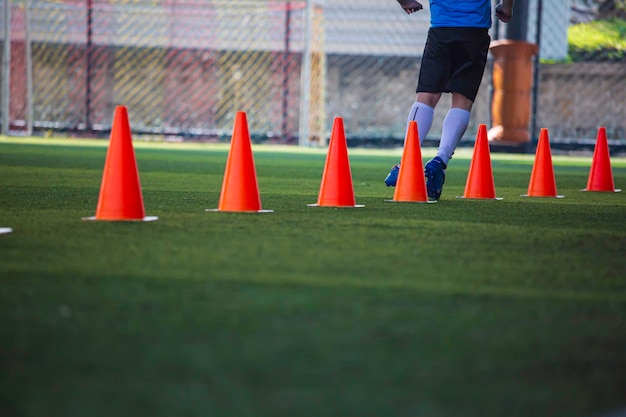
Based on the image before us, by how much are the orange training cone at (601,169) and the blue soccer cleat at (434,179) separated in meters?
1.89

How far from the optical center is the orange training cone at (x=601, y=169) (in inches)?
324

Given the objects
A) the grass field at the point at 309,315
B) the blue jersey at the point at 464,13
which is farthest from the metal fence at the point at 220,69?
the grass field at the point at 309,315

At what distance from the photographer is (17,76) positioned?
18.2m

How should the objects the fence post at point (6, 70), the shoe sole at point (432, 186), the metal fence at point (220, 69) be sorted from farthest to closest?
the metal fence at point (220, 69) < the fence post at point (6, 70) < the shoe sole at point (432, 186)

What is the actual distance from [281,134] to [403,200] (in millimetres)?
11220

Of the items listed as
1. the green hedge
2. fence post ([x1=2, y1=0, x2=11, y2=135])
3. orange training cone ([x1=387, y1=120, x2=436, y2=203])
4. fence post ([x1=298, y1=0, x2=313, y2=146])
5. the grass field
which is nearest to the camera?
the grass field

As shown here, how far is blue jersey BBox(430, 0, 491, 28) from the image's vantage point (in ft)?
23.9

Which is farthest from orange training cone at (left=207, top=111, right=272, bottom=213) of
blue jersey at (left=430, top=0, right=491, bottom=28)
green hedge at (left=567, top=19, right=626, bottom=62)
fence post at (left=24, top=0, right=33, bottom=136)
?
green hedge at (left=567, top=19, right=626, bottom=62)

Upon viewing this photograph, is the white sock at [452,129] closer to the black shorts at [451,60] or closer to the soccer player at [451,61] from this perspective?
the soccer player at [451,61]

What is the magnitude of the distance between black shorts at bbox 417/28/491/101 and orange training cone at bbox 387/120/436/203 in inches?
37.3

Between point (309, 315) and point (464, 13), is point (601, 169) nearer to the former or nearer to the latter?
point (464, 13)

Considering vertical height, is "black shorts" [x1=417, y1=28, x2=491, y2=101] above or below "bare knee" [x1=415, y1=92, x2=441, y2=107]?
above

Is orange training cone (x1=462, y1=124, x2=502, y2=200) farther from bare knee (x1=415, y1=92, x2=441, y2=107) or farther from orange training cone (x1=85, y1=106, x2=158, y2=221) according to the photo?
orange training cone (x1=85, y1=106, x2=158, y2=221)

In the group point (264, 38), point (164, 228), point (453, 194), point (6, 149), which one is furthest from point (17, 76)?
point (164, 228)
